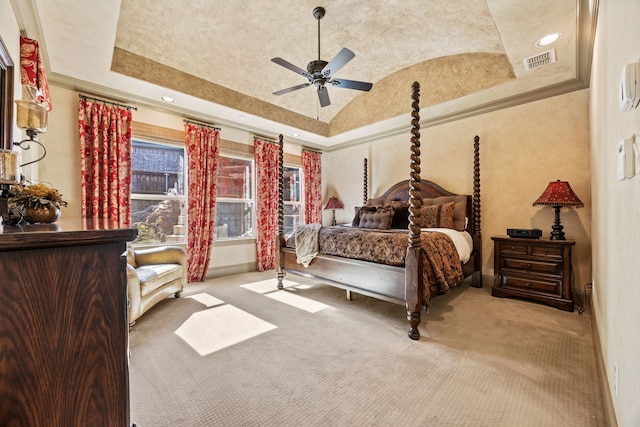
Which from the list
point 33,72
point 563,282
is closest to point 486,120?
point 563,282

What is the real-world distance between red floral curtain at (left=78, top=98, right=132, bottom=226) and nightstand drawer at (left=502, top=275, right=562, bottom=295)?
474cm

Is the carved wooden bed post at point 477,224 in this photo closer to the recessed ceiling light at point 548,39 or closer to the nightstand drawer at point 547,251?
the nightstand drawer at point 547,251

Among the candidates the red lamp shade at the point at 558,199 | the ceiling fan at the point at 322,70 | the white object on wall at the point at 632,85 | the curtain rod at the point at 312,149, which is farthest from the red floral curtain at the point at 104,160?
the red lamp shade at the point at 558,199

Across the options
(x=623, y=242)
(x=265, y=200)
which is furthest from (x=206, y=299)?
(x=623, y=242)

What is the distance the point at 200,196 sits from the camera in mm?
4129

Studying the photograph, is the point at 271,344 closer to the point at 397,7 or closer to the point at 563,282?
the point at 563,282

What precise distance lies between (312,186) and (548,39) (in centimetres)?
420

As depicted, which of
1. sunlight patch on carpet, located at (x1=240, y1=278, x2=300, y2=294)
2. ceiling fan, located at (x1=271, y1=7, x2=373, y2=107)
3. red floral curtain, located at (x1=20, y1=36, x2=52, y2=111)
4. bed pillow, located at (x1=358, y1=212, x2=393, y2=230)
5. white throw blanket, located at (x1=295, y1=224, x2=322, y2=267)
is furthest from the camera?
bed pillow, located at (x1=358, y1=212, x2=393, y2=230)

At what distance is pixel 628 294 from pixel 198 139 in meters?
4.57

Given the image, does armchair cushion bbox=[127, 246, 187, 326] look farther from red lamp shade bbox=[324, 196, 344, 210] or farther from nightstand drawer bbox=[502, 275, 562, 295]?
nightstand drawer bbox=[502, 275, 562, 295]

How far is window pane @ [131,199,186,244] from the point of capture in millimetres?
3838

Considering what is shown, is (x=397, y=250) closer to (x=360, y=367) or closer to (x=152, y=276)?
(x=360, y=367)

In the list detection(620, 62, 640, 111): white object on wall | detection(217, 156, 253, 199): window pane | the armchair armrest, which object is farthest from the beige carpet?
detection(217, 156, 253, 199): window pane

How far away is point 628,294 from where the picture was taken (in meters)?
1.04
